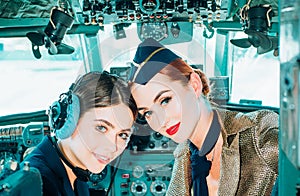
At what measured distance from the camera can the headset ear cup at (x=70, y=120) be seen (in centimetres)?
230

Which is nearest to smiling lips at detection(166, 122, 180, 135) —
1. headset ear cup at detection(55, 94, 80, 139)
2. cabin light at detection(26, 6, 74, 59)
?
headset ear cup at detection(55, 94, 80, 139)

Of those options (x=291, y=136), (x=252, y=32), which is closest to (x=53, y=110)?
(x=252, y=32)

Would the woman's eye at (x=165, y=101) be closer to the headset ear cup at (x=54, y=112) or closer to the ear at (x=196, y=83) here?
the ear at (x=196, y=83)

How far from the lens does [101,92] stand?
2328mm

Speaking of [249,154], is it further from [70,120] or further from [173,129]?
[70,120]

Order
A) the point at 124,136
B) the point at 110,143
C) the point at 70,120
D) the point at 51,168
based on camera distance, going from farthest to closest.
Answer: the point at 124,136 → the point at 110,143 → the point at 70,120 → the point at 51,168

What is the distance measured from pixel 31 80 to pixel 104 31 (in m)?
0.88

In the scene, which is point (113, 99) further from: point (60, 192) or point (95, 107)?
point (60, 192)

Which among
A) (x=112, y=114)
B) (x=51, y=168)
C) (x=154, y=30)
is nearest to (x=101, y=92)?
(x=112, y=114)

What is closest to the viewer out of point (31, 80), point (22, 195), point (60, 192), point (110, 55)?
point (22, 195)

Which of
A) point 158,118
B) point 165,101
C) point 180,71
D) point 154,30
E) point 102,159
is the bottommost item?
point 102,159

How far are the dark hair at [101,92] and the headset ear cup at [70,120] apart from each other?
0.03 meters

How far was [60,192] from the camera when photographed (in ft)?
6.76

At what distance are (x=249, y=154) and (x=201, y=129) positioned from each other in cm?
35
